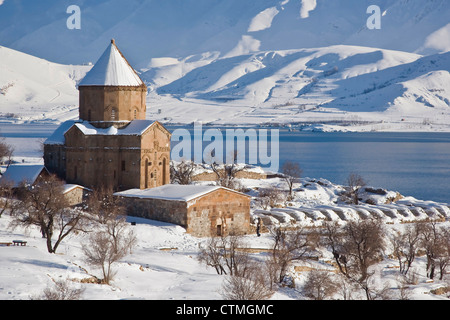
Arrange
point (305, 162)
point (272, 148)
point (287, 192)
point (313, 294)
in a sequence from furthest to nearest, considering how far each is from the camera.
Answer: point (272, 148) → point (305, 162) → point (287, 192) → point (313, 294)

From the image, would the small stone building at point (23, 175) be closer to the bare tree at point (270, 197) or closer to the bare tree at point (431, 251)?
the bare tree at point (270, 197)

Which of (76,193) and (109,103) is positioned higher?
(109,103)

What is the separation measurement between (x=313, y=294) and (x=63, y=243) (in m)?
10.8

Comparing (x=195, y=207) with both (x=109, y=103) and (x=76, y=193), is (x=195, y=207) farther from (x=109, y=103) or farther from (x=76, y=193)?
(x=109, y=103)

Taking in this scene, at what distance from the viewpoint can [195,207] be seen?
113 feet

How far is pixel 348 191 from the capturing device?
179 ft

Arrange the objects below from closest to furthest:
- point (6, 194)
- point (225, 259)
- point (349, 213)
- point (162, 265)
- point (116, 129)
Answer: point (225, 259) → point (162, 265) → point (6, 194) → point (116, 129) → point (349, 213)

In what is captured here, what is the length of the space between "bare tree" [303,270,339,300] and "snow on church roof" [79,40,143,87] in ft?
64.0

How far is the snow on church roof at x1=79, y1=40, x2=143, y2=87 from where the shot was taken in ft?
130

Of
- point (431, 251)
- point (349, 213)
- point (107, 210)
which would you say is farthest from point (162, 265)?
point (349, 213)

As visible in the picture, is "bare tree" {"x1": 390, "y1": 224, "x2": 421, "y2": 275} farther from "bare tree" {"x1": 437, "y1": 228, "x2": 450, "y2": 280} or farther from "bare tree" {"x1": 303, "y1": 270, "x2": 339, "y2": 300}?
"bare tree" {"x1": 303, "y1": 270, "x2": 339, "y2": 300}

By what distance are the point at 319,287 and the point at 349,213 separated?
19.4 m
